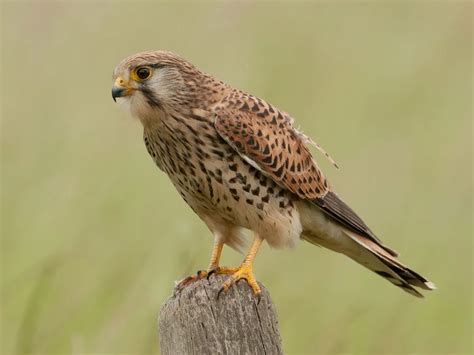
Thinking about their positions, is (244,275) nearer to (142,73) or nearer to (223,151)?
(223,151)


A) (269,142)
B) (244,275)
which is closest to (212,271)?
(244,275)

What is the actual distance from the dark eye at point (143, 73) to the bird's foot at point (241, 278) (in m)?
1.08

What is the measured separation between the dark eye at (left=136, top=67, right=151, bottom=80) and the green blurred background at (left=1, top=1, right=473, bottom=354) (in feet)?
0.69

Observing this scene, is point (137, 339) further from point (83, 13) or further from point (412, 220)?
point (83, 13)

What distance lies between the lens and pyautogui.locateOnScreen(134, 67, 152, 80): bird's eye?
526 centimetres

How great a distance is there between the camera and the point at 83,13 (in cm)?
891

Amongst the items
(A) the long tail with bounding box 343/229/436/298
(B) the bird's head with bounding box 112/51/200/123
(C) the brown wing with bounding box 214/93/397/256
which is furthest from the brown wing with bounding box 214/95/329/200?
(A) the long tail with bounding box 343/229/436/298

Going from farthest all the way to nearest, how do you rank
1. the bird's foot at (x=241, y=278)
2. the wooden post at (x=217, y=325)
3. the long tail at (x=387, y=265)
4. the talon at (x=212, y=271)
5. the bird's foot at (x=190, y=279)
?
the long tail at (x=387, y=265)
the talon at (x=212, y=271)
the bird's foot at (x=190, y=279)
the bird's foot at (x=241, y=278)
the wooden post at (x=217, y=325)

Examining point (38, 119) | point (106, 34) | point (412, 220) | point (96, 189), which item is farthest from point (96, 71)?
point (412, 220)

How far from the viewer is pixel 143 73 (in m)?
5.29

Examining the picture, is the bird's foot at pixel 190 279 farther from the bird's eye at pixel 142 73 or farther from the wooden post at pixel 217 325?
the bird's eye at pixel 142 73

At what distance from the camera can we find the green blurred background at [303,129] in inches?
232

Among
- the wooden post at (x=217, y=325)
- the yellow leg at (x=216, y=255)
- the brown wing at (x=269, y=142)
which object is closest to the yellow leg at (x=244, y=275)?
the wooden post at (x=217, y=325)

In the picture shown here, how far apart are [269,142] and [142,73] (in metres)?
0.74
